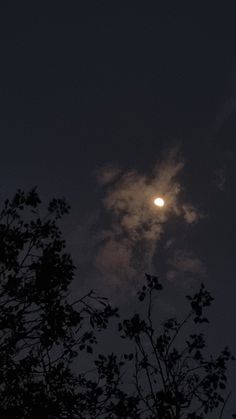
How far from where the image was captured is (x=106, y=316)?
12859mm

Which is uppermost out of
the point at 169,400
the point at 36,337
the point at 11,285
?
the point at 11,285

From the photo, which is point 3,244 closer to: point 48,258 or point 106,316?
point 48,258

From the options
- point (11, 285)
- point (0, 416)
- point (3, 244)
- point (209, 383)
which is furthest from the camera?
point (209, 383)

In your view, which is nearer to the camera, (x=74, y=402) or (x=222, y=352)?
(x=74, y=402)

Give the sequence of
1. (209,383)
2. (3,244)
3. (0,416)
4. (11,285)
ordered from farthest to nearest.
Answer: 1. (209,383)
2. (3,244)
3. (11,285)
4. (0,416)

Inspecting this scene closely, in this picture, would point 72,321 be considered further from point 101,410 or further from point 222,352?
point 222,352

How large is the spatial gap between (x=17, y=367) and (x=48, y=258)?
301 centimetres

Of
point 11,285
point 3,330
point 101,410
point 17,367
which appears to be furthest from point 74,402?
point 11,285

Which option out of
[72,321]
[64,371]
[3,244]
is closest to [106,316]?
[72,321]

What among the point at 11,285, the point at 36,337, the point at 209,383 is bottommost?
the point at 209,383

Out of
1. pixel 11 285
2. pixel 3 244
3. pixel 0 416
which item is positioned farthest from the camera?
pixel 3 244

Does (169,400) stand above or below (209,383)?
below

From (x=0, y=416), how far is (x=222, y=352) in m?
7.07

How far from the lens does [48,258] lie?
12.2 meters
